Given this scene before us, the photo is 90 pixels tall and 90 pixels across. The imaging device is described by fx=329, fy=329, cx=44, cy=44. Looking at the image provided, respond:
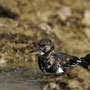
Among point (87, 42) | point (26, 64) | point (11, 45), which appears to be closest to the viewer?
point (26, 64)

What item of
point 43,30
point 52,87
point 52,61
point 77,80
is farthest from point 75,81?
point 43,30

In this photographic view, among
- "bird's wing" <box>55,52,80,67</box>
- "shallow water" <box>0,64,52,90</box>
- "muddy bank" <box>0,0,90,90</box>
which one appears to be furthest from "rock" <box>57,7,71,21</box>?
"bird's wing" <box>55,52,80,67</box>

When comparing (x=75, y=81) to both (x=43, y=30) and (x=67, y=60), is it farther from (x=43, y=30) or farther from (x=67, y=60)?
(x=43, y=30)

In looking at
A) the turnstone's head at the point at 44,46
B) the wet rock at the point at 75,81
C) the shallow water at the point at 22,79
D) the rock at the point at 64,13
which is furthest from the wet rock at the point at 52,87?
the rock at the point at 64,13

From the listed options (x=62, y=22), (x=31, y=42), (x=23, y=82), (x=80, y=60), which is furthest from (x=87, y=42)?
(x=23, y=82)

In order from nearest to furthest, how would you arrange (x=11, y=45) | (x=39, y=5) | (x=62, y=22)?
1. (x=11, y=45)
2. (x=62, y=22)
3. (x=39, y=5)

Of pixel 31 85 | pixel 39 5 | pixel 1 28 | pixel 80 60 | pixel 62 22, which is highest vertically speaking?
pixel 39 5

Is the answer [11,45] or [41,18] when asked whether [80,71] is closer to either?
[11,45]
